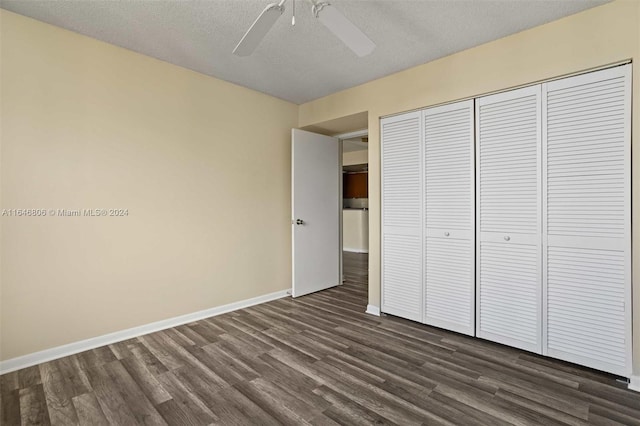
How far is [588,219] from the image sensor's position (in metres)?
2.18

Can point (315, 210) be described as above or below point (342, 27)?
below

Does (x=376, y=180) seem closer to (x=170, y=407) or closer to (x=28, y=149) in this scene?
(x=170, y=407)

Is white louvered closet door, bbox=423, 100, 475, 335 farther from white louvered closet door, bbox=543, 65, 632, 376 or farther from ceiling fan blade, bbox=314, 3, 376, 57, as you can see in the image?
ceiling fan blade, bbox=314, 3, 376, 57

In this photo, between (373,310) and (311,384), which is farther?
(373,310)

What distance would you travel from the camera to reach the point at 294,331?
2908 millimetres

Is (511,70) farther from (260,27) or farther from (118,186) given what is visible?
(118,186)

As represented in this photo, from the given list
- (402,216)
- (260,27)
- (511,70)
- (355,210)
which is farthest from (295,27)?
(355,210)

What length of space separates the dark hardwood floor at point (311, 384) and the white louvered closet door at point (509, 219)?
253 millimetres

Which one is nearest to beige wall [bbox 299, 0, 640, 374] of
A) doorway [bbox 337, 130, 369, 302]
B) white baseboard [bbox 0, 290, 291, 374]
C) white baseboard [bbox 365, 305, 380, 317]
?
white baseboard [bbox 365, 305, 380, 317]

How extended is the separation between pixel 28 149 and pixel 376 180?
9.71 feet

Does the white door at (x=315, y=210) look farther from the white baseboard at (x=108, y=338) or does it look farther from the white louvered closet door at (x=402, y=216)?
the white louvered closet door at (x=402, y=216)

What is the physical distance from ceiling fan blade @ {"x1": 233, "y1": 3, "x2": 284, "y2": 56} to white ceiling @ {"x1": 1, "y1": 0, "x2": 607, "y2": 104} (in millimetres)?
394

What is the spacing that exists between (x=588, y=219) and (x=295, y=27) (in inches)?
100

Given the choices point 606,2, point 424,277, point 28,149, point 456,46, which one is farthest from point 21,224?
point 606,2
